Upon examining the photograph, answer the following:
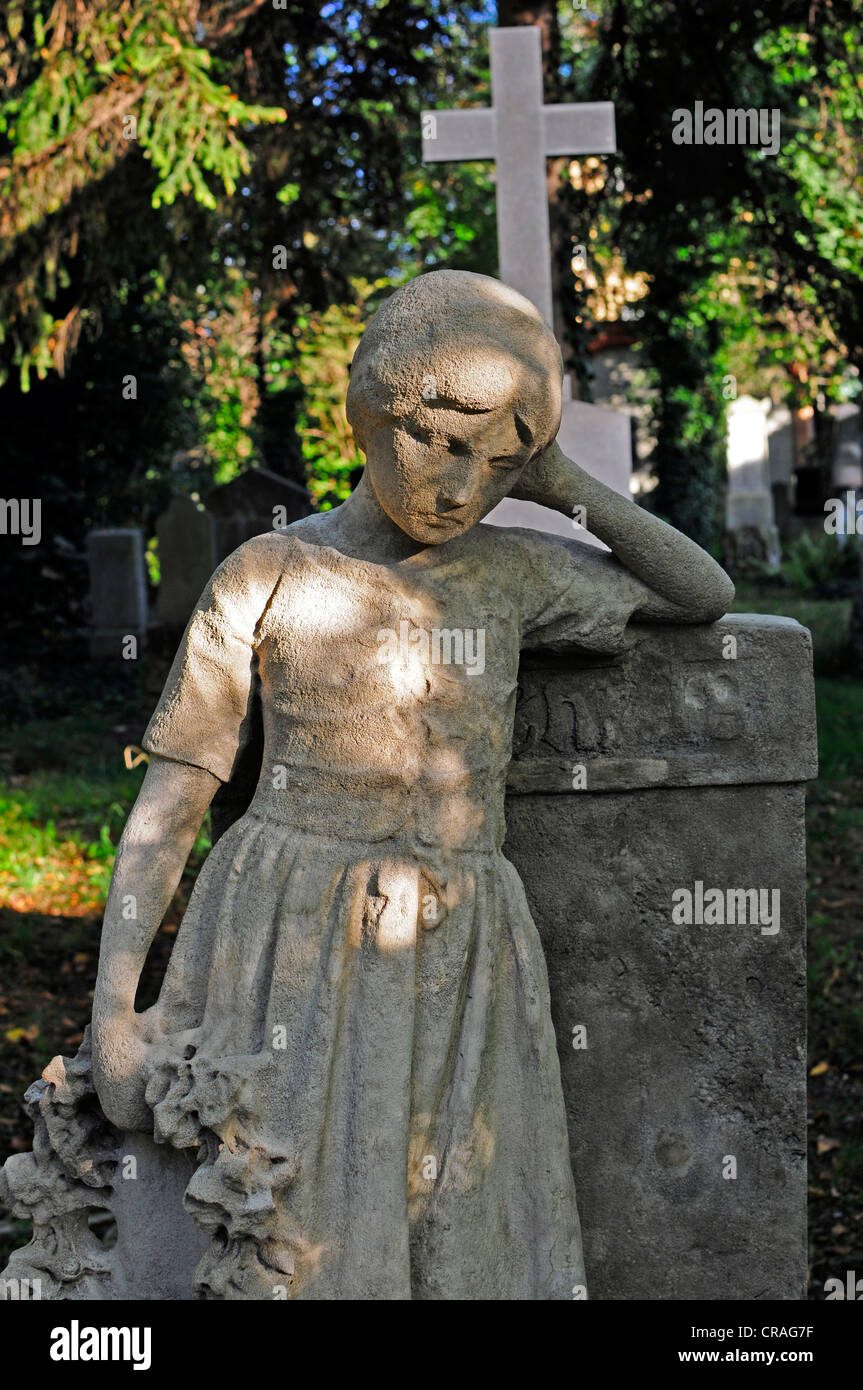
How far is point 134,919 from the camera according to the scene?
2451 millimetres

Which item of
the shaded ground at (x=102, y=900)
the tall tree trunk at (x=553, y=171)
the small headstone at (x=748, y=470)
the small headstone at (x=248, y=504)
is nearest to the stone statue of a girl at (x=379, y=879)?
the shaded ground at (x=102, y=900)

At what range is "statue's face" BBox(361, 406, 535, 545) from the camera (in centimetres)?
226

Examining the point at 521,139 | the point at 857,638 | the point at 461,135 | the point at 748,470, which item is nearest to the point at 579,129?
the point at 521,139

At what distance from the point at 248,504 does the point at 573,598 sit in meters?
8.30

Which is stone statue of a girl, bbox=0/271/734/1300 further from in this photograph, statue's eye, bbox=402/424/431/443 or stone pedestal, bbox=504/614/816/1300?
stone pedestal, bbox=504/614/816/1300

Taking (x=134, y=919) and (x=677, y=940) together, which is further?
(x=677, y=940)

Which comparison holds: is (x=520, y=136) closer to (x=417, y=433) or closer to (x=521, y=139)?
(x=521, y=139)

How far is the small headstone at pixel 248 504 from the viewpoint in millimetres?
10289

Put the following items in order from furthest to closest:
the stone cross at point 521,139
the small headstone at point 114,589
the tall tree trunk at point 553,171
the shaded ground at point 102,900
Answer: the small headstone at point 114,589 → the tall tree trunk at point 553,171 → the stone cross at point 521,139 → the shaded ground at point 102,900

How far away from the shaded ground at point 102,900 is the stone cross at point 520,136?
2.47 meters

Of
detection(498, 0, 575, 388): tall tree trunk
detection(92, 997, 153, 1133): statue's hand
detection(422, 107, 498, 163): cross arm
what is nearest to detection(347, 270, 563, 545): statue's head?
detection(92, 997, 153, 1133): statue's hand

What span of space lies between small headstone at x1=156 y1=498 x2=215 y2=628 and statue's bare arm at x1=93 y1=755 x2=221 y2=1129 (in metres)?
7.46

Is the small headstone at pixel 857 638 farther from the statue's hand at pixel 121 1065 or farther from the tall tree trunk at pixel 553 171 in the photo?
the statue's hand at pixel 121 1065
